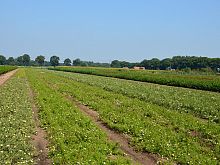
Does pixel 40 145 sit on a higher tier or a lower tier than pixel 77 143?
lower

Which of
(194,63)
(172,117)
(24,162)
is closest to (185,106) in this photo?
(172,117)

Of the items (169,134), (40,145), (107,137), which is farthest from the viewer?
(169,134)

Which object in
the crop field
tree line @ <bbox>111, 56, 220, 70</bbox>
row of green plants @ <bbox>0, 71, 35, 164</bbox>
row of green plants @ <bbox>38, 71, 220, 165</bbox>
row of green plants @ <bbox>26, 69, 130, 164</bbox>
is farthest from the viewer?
tree line @ <bbox>111, 56, 220, 70</bbox>

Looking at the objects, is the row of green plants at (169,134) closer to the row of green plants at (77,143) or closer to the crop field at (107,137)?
the crop field at (107,137)

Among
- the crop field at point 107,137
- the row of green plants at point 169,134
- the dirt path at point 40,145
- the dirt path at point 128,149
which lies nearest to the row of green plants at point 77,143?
the crop field at point 107,137

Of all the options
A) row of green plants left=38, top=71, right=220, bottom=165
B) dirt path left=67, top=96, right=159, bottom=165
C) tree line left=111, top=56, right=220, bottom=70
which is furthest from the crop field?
tree line left=111, top=56, right=220, bottom=70

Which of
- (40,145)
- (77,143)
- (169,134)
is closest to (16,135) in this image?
(40,145)

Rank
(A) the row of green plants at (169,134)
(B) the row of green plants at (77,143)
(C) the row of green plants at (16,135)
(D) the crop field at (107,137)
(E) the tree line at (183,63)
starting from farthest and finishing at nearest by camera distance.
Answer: (E) the tree line at (183,63)
(A) the row of green plants at (169,134)
(D) the crop field at (107,137)
(C) the row of green plants at (16,135)
(B) the row of green plants at (77,143)

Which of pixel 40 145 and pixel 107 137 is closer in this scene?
pixel 40 145

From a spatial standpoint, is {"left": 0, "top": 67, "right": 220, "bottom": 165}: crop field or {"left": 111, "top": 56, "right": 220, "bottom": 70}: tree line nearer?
{"left": 0, "top": 67, "right": 220, "bottom": 165}: crop field

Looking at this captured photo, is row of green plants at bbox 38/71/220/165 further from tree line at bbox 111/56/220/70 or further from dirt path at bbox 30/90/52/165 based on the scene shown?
tree line at bbox 111/56/220/70

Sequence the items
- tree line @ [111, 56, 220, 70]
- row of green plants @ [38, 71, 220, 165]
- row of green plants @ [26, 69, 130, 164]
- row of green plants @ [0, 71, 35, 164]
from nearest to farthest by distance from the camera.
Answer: row of green plants @ [26, 69, 130, 164], row of green plants @ [0, 71, 35, 164], row of green plants @ [38, 71, 220, 165], tree line @ [111, 56, 220, 70]

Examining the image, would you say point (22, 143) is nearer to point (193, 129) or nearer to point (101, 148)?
point (101, 148)

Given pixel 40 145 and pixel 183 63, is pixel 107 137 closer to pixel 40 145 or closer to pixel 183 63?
pixel 40 145
